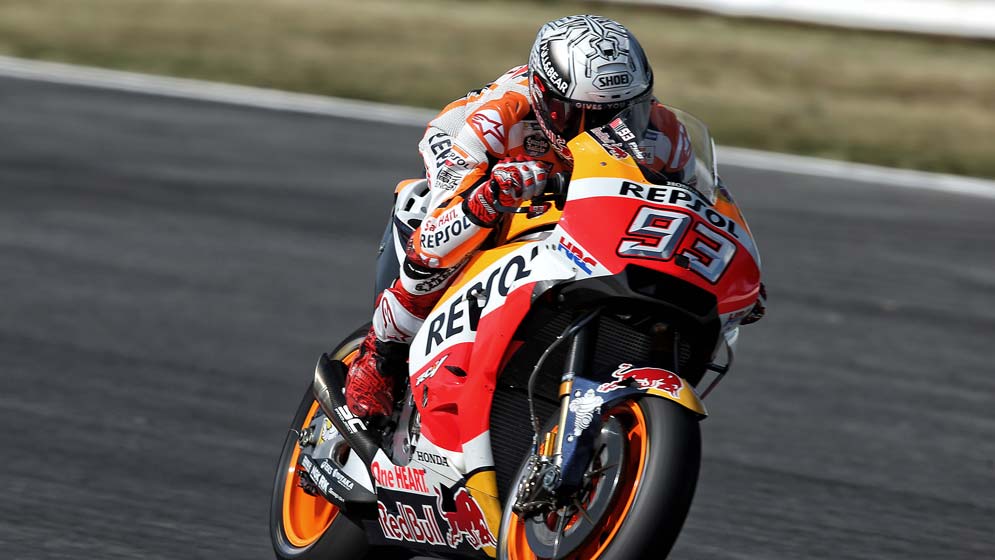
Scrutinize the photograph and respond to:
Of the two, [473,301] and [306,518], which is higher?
[473,301]

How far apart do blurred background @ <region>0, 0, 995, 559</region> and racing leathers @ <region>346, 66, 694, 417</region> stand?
87cm

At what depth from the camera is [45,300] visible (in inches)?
328

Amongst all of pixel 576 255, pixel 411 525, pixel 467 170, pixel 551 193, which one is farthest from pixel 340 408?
pixel 576 255

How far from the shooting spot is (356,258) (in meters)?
9.73

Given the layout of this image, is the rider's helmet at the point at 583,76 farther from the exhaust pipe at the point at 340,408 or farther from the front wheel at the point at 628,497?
the exhaust pipe at the point at 340,408

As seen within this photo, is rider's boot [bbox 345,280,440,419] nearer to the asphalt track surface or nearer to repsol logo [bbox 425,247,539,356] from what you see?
repsol logo [bbox 425,247,539,356]

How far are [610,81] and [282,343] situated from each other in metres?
4.20

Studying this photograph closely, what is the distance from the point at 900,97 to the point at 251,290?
9.65m

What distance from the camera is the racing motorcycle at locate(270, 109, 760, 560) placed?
3.61m

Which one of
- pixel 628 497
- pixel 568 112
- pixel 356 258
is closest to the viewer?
pixel 628 497

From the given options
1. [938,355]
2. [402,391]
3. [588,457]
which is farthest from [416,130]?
[588,457]

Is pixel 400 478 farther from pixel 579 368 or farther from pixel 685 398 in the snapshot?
pixel 685 398

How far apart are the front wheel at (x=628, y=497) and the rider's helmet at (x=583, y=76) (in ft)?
2.68

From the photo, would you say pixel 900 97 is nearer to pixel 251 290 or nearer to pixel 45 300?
pixel 251 290
